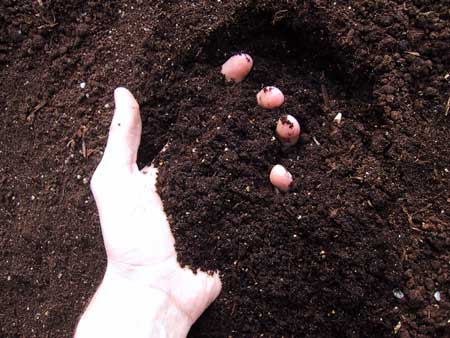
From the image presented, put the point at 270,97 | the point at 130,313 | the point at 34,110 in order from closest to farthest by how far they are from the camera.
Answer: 1. the point at 130,313
2. the point at 270,97
3. the point at 34,110

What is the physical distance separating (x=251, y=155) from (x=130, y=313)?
53 cm

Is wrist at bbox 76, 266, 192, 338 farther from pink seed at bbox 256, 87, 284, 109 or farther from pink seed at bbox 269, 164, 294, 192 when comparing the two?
pink seed at bbox 256, 87, 284, 109

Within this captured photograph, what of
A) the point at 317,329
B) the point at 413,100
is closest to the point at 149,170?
the point at 317,329

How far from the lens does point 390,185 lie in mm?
1374

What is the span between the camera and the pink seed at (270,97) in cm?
142

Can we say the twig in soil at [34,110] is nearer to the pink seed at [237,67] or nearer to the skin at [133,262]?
the skin at [133,262]

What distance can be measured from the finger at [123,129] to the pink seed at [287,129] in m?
0.39

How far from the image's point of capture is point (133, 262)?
133 centimetres

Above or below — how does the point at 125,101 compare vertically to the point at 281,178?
above

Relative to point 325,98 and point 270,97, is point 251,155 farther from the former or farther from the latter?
point 325,98

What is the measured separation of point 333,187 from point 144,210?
1.69ft

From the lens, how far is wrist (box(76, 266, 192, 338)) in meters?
1.29

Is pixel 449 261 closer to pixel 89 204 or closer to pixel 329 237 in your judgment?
pixel 329 237

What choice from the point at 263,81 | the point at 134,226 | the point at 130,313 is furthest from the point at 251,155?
the point at 130,313
